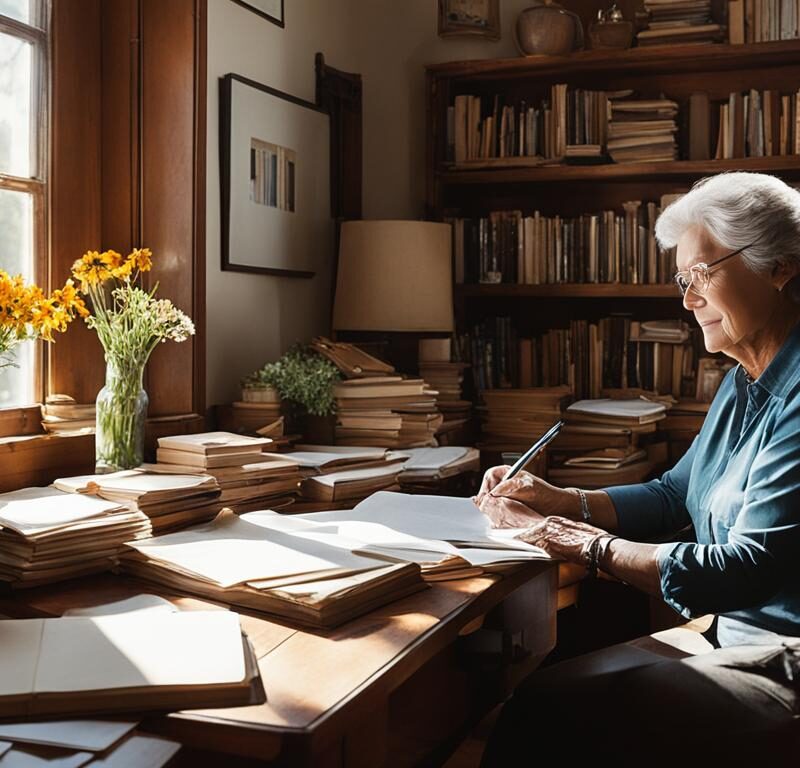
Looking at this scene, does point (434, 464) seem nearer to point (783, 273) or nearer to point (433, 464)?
point (433, 464)

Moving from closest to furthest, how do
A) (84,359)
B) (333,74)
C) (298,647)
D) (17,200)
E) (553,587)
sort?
1. (298,647)
2. (553,587)
3. (17,200)
4. (84,359)
5. (333,74)

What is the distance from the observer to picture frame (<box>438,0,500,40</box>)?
3.63 meters

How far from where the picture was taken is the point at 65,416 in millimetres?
2254

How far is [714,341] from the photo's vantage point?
1916 millimetres

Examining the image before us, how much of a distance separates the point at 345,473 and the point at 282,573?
871 mm

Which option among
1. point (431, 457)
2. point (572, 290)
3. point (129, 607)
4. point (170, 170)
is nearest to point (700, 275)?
point (431, 457)

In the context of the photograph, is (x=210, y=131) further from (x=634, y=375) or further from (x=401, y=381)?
(x=634, y=375)

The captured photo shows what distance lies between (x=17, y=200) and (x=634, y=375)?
2.18 metres

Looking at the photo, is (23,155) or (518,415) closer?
(23,155)

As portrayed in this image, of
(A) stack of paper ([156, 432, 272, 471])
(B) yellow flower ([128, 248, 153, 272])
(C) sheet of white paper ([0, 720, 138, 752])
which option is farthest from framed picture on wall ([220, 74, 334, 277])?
(C) sheet of white paper ([0, 720, 138, 752])

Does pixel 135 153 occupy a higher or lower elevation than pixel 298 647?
higher

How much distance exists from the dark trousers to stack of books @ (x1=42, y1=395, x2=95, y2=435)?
1165mm

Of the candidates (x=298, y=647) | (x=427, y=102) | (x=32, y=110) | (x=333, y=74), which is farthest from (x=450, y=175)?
(x=298, y=647)

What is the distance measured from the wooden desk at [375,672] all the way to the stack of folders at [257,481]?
471 millimetres
